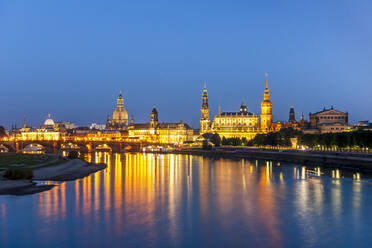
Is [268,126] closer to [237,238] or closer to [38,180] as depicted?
[38,180]

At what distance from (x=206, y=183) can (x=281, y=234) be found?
26251 millimetres

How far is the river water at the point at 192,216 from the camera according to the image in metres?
25.8

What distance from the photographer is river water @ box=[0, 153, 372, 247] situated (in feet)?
84.8

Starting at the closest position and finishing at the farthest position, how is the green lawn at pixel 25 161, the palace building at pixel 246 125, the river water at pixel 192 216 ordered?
1. the river water at pixel 192 216
2. the green lawn at pixel 25 161
3. the palace building at pixel 246 125

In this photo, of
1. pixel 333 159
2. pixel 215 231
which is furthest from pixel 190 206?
pixel 333 159

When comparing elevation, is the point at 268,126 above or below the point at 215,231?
above

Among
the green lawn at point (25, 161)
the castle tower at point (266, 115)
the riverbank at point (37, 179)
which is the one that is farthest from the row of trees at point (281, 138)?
the riverbank at point (37, 179)

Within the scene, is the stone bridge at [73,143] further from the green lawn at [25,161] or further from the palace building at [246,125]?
the green lawn at [25,161]

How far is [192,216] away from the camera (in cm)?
3234

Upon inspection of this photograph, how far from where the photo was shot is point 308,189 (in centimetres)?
4506

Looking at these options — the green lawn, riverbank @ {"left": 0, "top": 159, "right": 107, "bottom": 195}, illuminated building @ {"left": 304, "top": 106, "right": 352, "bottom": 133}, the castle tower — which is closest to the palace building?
the castle tower

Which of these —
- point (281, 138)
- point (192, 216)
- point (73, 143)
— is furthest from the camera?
point (73, 143)

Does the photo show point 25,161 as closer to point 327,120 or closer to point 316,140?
point 316,140

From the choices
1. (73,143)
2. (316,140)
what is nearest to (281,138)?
(316,140)
